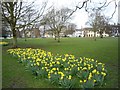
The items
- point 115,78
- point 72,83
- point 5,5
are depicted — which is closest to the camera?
point 72,83

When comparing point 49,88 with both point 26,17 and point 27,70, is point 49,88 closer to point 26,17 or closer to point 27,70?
point 27,70

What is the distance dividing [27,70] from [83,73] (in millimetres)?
2742

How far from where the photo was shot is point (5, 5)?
20.1 meters

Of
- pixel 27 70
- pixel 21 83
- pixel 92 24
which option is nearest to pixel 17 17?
pixel 27 70

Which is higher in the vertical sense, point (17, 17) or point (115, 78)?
point (17, 17)

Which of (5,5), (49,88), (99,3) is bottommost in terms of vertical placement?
(49,88)

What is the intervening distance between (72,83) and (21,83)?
192cm

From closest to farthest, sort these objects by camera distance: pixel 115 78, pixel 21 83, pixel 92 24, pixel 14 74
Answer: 1. pixel 21 83
2. pixel 115 78
3. pixel 14 74
4. pixel 92 24

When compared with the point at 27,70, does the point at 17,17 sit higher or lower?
higher

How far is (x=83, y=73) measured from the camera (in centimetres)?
779

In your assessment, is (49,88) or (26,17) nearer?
(49,88)

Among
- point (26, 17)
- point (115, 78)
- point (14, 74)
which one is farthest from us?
point (26, 17)

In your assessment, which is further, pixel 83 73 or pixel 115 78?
pixel 115 78

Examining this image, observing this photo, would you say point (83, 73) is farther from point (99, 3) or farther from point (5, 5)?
point (5, 5)
